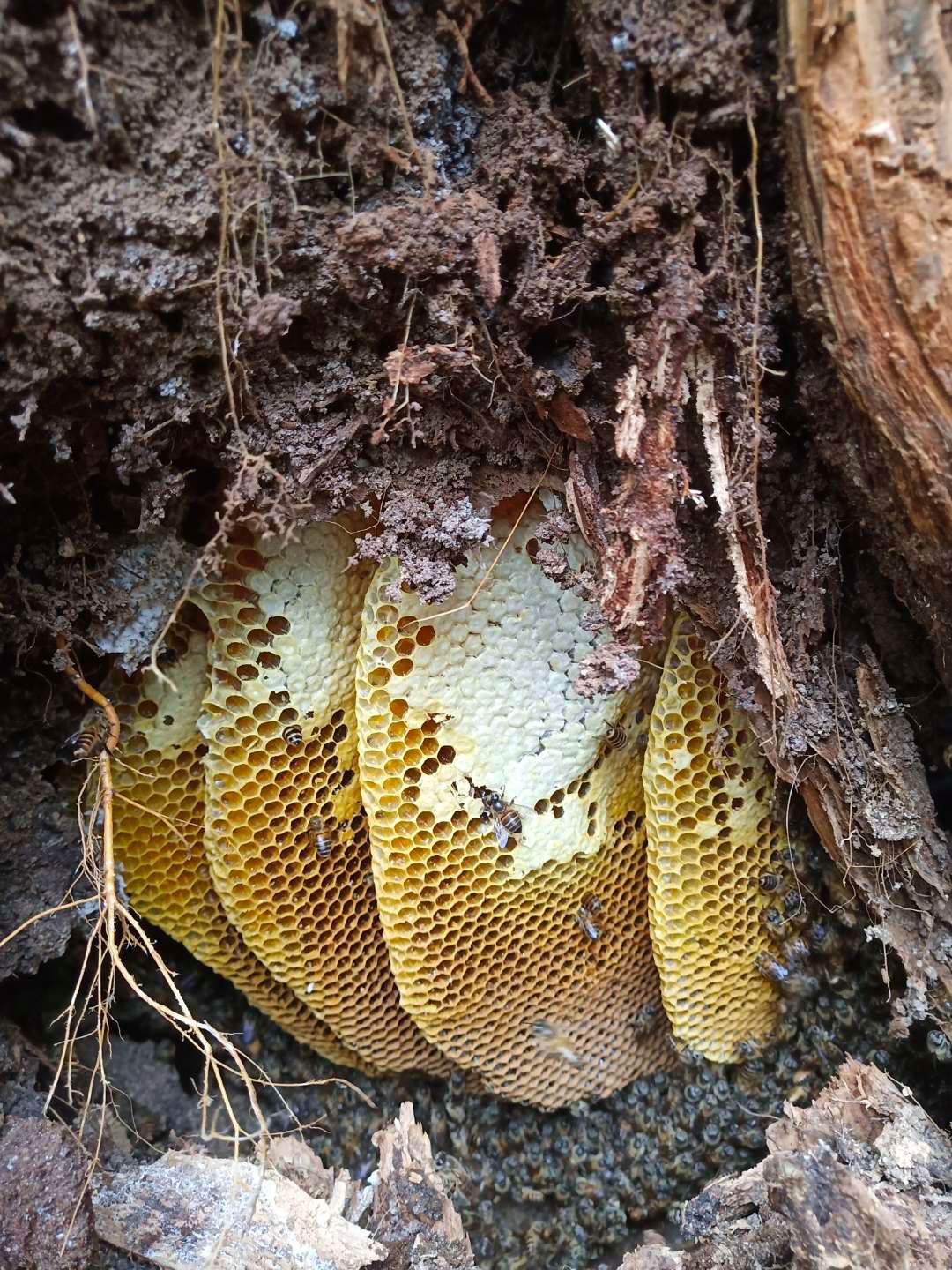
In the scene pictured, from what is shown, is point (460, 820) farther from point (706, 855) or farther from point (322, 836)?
point (706, 855)

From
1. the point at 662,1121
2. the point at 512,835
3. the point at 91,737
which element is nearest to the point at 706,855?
the point at 512,835

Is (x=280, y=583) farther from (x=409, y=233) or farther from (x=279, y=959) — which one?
(x=279, y=959)

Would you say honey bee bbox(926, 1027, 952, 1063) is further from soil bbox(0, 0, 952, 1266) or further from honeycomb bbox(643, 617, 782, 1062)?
honeycomb bbox(643, 617, 782, 1062)

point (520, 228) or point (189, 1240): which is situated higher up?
point (520, 228)

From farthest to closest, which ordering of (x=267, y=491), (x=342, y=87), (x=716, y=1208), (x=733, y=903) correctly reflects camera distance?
(x=733, y=903) → (x=716, y=1208) → (x=267, y=491) → (x=342, y=87)

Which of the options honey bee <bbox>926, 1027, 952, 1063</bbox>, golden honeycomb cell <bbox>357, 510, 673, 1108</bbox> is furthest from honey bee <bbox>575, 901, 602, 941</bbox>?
honey bee <bbox>926, 1027, 952, 1063</bbox>

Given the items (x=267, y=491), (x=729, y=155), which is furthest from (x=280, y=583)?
(x=729, y=155)

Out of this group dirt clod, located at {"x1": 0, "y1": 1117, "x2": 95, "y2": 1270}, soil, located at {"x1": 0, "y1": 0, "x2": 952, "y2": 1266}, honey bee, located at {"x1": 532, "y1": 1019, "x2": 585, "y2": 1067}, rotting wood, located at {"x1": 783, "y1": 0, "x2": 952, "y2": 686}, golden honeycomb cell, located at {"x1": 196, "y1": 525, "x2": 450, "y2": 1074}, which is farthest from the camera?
honey bee, located at {"x1": 532, "y1": 1019, "x2": 585, "y2": 1067}
